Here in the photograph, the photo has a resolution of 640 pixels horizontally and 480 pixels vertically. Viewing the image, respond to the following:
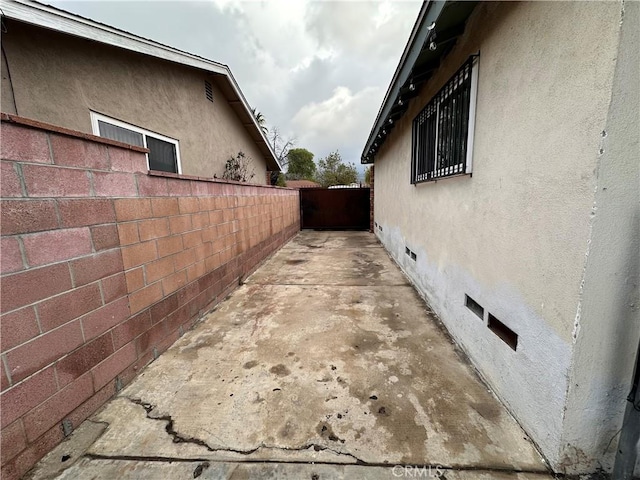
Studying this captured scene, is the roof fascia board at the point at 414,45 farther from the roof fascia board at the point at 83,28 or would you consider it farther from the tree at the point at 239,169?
the tree at the point at 239,169

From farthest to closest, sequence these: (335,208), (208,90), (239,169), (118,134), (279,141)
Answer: (279,141)
(335,208)
(239,169)
(208,90)
(118,134)

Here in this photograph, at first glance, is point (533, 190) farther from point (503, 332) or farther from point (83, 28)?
point (83, 28)

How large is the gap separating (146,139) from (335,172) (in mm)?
30795

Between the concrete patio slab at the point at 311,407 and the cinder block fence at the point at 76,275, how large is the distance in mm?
263

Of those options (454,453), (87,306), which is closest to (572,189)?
(454,453)

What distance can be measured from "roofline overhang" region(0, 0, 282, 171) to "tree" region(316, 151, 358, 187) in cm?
2791

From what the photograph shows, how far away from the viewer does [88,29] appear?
10.1 ft

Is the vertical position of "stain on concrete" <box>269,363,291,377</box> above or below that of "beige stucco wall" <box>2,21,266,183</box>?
below

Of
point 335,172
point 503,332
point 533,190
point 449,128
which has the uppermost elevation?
point 335,172

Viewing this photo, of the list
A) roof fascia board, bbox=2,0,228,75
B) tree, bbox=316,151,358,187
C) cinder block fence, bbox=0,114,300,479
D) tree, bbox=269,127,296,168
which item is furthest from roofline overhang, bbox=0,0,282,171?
tree, bbox=316,151,358,187

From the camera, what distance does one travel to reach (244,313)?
3.16 m

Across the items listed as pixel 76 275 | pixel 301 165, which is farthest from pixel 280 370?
pixel 301 165

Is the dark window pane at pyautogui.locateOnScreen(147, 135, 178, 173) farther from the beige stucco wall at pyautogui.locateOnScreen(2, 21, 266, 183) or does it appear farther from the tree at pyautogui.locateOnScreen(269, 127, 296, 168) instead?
the tree at pyautogui.locateOnScreen(269, 127, 296, 168)

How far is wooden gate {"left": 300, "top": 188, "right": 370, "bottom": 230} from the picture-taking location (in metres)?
10.7
